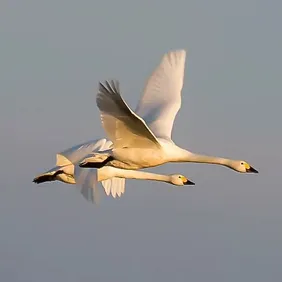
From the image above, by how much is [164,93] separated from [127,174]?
11.2 feet

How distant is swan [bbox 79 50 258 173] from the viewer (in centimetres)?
2930

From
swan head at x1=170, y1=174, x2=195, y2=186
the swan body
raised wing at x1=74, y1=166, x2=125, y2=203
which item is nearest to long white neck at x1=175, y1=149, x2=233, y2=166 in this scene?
raised wing at x1=74, y1=166, x2=125, y2=203

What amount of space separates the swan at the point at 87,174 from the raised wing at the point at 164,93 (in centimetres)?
172

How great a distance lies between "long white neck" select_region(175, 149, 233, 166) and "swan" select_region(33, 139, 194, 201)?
2.62 m

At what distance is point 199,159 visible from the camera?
33188 millimetres

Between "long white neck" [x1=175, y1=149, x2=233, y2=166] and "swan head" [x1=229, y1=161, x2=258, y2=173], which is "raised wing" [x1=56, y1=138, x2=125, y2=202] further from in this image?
"swan head" [x1=229, y1=161, x2=258, y2=173]

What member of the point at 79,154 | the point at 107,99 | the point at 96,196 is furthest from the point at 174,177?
the point at 107,99

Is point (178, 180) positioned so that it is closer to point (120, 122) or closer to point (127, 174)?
point (127, 174)

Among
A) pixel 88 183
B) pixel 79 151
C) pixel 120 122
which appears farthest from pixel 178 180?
pixel 120 122

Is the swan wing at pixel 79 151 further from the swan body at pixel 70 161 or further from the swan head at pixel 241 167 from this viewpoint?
the swan head at pixel 241 167

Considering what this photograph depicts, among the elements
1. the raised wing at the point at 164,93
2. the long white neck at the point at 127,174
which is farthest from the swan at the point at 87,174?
the raised wing at the point at 164,93

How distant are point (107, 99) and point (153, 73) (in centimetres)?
804

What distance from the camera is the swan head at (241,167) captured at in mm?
34844

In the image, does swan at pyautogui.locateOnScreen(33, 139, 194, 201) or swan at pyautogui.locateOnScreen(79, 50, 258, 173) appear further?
swan at pyautogui.locateOnScreen(33, 139, 194, 201)
